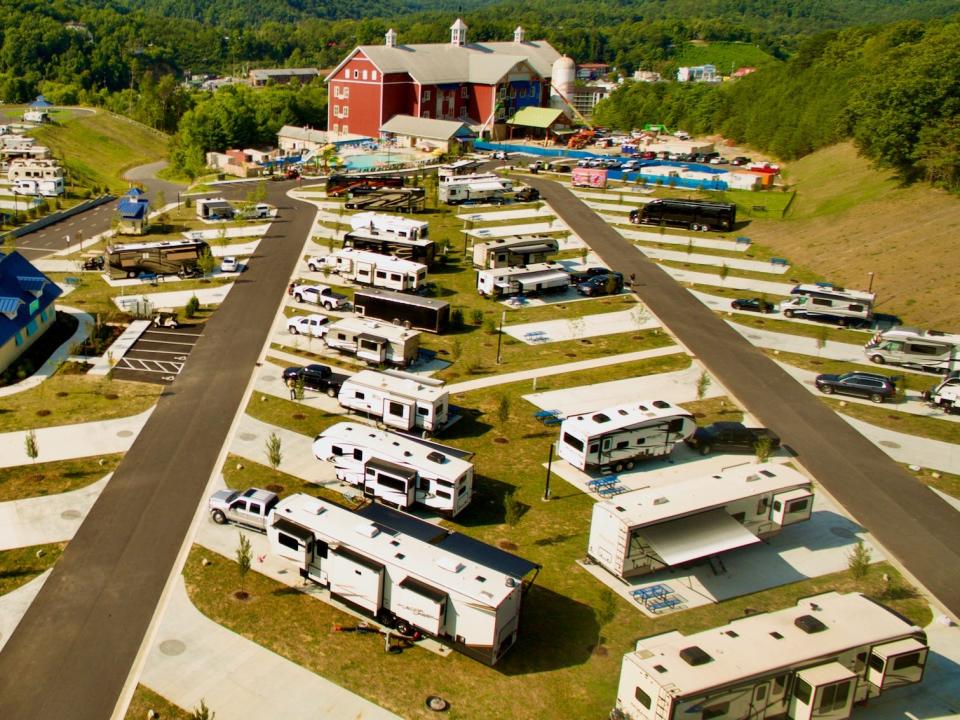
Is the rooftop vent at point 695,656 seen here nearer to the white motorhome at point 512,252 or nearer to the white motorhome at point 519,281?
the white motorhome at point 519,281

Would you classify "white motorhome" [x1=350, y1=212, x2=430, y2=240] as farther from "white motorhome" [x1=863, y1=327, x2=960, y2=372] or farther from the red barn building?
the red barn building

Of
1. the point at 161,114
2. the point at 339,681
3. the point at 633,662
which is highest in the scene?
the point at 161,114

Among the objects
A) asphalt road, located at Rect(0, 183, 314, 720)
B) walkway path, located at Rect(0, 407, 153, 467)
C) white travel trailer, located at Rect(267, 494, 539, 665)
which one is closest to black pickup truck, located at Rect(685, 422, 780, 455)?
white travel trailer, located at Rect(267, 494, 539, 665)

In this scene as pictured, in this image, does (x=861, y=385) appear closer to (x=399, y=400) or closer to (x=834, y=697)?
(x=399, y=400)

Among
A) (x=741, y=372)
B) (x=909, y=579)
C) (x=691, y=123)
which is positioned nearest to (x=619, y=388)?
(x=741, y=372)

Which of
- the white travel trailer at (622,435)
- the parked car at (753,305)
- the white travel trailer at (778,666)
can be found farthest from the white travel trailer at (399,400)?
the parked car at (753,305)

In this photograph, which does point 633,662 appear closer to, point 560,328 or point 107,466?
point 107,466
